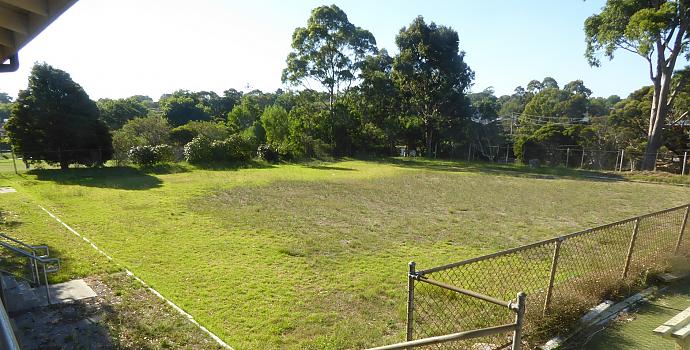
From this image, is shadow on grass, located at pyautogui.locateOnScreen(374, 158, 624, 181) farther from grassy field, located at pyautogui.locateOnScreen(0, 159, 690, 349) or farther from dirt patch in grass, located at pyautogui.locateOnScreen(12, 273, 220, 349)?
dirt patch in grass, located at pyautogui.locateOnScreen(12, 273, 220, 349)

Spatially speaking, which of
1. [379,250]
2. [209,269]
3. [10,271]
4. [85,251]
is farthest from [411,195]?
[10,271]

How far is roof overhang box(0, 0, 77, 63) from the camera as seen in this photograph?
3.52 m

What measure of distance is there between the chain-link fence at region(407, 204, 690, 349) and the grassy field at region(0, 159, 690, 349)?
0.49 meters

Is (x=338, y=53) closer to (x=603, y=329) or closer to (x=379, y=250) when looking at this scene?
(x=379, y=250)

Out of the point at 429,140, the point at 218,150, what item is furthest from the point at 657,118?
the point at 218,150

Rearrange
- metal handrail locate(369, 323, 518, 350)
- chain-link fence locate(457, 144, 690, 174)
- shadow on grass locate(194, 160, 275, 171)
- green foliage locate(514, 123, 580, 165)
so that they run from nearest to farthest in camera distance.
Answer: metal handrail locate(369, 323, 518, 350)
shadow on grass locate(194, 160, 275, 171)
chain-link fence locate(457, 144, 690, 174)
green foliage locate(514, 123, 580, 165)

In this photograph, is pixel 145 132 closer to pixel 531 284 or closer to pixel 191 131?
pixel 191 131

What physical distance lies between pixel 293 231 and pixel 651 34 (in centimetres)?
2151

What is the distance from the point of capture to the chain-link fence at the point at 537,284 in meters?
3.58

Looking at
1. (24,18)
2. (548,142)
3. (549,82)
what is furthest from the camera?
(549,82)

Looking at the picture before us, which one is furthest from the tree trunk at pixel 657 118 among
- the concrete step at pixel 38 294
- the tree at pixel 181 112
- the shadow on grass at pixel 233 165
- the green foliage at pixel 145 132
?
the tree at pixel 181 112

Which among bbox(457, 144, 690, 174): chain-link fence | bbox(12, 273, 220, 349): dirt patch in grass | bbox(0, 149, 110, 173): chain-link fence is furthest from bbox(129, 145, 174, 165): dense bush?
bbox(457, 144, 690, 174): chain-link fence

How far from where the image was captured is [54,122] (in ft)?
57.2

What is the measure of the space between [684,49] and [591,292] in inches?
915
